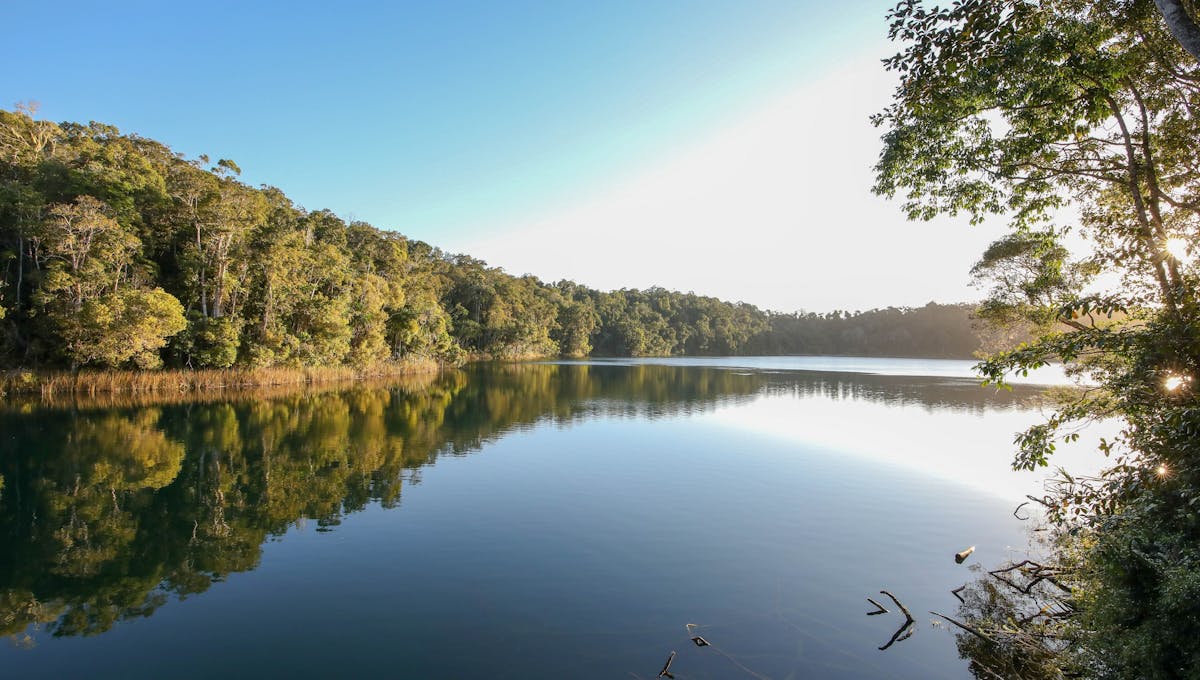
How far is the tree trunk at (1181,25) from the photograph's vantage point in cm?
411

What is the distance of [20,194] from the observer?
2441 cm

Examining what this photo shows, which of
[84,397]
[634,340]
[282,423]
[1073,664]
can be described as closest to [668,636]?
[1073,664]

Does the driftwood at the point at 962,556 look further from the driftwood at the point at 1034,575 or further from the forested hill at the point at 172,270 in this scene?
the forested hill at the point at 172,270

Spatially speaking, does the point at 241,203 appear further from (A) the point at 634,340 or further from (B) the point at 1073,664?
(A) the point at 634,340

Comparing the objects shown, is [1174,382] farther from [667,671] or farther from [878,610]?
[667,671]

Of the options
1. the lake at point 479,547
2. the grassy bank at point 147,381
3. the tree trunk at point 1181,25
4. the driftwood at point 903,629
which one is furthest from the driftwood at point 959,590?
the grassy bank at point 147,381

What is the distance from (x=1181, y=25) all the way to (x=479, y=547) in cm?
1012

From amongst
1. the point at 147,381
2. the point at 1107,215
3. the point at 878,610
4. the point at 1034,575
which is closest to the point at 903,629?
the point at 878,610

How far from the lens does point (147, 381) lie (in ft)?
86.2

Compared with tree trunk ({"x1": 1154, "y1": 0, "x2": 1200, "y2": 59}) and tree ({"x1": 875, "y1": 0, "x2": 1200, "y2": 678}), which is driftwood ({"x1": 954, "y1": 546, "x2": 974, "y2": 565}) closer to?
tree ({"x1": 875, "y1": 0, "x2": 1200, "y2": 678})

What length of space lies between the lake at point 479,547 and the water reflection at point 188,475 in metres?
0.07

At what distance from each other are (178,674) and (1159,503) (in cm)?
906

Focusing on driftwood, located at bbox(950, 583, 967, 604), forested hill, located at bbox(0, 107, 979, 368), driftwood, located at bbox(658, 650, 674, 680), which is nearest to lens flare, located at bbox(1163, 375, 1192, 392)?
driftwood, located at bbox(950, 583, 967, 604)

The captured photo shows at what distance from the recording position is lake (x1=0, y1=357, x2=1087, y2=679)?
6066mm
